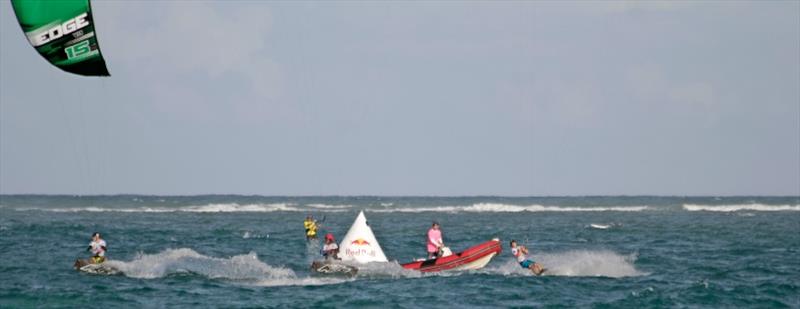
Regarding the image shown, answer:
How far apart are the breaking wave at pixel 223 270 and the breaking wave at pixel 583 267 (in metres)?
7.16

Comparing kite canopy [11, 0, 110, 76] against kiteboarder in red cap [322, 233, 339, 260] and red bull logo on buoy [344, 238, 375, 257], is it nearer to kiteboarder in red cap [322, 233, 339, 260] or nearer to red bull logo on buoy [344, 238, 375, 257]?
kiteboarder in red cap [322, 233, 339, 260]

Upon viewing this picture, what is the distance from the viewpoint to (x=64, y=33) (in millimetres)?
25406

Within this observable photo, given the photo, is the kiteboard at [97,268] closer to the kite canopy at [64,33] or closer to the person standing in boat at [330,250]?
the person standing in boat at [330,250]

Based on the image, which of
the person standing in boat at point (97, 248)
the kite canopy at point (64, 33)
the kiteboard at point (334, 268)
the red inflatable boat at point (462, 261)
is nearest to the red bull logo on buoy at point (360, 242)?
the kiteboard at point (334, 268)

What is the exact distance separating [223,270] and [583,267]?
12.6m

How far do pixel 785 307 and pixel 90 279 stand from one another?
2149 centimetres

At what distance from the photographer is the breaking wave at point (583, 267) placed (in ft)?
135

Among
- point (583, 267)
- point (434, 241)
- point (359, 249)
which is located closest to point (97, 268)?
point (359, 249)

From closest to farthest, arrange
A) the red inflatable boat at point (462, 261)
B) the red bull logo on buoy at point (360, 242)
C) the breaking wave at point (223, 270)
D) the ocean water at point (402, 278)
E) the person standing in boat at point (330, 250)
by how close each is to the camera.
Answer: the ocean water at point (402, 278), the breaking wave at point (223, 270), the person standing in boat at point (330, 250), the red inflatable boat at point (462, 261), the red bull logo on buoy at point (360, 242)

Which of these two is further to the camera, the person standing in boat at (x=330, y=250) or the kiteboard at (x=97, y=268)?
the person standing in boat at (x=330, y=250)

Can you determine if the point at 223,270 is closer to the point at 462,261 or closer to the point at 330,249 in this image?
the point at 330,249

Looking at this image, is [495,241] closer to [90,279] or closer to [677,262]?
[677,262]

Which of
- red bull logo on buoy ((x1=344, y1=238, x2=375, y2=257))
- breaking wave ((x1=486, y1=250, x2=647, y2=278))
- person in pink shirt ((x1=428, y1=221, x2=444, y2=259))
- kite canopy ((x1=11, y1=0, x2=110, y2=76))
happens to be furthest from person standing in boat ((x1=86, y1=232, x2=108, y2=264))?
kite canopy ((x1=11, y1=0, x2=110, y2=76))

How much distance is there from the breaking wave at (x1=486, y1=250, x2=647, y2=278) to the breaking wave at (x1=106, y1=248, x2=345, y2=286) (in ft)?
23.5
